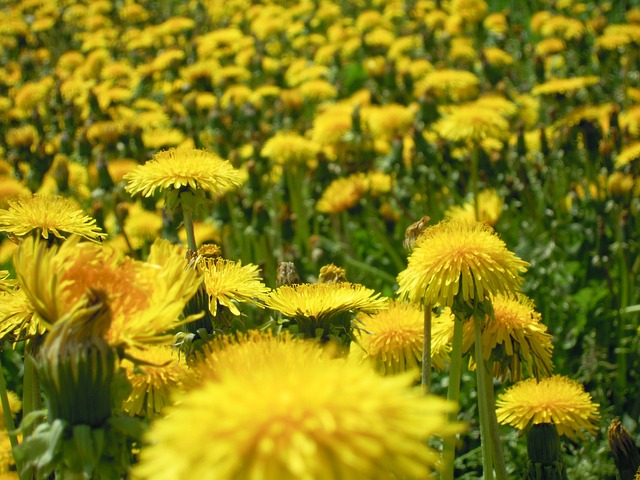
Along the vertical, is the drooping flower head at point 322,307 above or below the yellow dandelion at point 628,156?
below

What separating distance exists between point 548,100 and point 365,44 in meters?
2.23

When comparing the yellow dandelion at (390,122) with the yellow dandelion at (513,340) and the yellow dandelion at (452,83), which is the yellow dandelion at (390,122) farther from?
the yellow dandelion at (513,340)

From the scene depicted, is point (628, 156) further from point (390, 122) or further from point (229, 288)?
point (229, 288)

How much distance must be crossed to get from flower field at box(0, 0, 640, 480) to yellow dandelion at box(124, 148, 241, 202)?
1 centimetres

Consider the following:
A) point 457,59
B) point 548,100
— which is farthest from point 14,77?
point 548,100

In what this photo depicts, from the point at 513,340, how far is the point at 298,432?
1.06 meters

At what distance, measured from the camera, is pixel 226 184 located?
5.90ft

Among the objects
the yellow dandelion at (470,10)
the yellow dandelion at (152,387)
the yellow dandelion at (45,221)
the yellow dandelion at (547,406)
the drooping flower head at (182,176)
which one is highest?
the yellow dandelion at (470,10)

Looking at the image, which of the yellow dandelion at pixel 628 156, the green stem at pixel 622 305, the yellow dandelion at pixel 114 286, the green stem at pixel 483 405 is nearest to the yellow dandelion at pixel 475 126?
the yellow dandelion at pixel 628 156

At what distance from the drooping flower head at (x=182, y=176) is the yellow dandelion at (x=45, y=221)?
22cm

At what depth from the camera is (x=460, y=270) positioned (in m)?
1.41

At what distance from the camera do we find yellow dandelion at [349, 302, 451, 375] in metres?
1.67

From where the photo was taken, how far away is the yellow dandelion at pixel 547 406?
1.66 metres

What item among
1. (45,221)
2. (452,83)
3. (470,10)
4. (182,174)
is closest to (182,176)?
(182,174)
